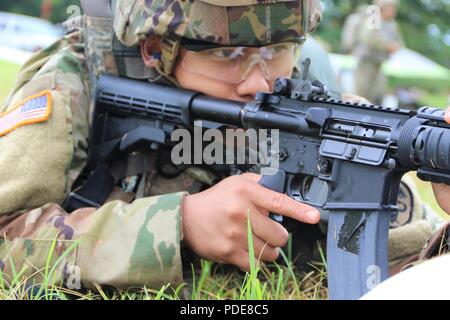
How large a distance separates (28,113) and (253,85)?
0.75m

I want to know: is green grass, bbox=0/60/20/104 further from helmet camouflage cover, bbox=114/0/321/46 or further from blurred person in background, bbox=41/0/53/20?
blurred person in background, bbox=41/0/53/20

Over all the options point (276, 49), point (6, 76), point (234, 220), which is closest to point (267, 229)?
point (234, 220)

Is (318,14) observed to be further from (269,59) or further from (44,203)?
(44,203)

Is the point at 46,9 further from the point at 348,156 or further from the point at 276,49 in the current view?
the point at 348,156

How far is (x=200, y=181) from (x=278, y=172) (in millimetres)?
498

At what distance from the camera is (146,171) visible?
2.71 m

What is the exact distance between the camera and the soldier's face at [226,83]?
2.44 metres

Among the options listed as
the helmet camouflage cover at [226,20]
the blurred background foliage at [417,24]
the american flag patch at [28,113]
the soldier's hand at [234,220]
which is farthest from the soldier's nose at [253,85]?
the blurred background foliage at [417,24]

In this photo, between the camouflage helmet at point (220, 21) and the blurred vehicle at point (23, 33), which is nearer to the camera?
the camouflage helmet at point (220, 21)

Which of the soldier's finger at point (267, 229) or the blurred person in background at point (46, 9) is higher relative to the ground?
the soldier's finger at point (267, 229)

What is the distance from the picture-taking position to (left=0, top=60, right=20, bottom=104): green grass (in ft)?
24.5

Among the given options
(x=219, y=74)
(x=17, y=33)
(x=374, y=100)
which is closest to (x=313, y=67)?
(x=219, y=74)

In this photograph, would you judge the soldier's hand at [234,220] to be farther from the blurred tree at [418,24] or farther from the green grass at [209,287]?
the blurred tree at [418,24]

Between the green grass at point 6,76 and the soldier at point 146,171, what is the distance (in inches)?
182
